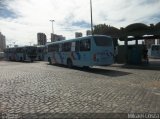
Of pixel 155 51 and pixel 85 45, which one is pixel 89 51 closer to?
pixel 85 45

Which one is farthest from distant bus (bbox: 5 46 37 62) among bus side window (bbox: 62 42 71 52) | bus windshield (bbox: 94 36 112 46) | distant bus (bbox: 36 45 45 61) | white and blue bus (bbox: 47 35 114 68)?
bus windshield (bbox: 94 36 112 46)

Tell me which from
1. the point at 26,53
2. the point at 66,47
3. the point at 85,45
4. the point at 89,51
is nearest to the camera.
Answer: the point at 89,51

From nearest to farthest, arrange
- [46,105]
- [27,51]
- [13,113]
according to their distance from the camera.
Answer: [13,113] < [46,105] < [27,51]

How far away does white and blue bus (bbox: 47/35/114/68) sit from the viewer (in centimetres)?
1955

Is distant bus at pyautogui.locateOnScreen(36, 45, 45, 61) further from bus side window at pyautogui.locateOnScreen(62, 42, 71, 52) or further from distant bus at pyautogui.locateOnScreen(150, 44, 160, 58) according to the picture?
distant bus at pyautogui.locateOnScreen(150, 44, 160, 58)

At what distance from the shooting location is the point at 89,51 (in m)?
20.0

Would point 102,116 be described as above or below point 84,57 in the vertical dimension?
below

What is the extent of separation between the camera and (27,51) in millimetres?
42375

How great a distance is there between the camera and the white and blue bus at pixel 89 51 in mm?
19547

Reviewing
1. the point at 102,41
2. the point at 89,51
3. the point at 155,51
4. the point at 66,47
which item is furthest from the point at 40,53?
the point at 102,41

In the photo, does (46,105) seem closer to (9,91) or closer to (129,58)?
(9,91)

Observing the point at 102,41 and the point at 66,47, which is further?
the point at 66,47

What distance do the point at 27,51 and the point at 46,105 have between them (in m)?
35.5

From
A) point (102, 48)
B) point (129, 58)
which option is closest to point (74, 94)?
point (102, 48)
